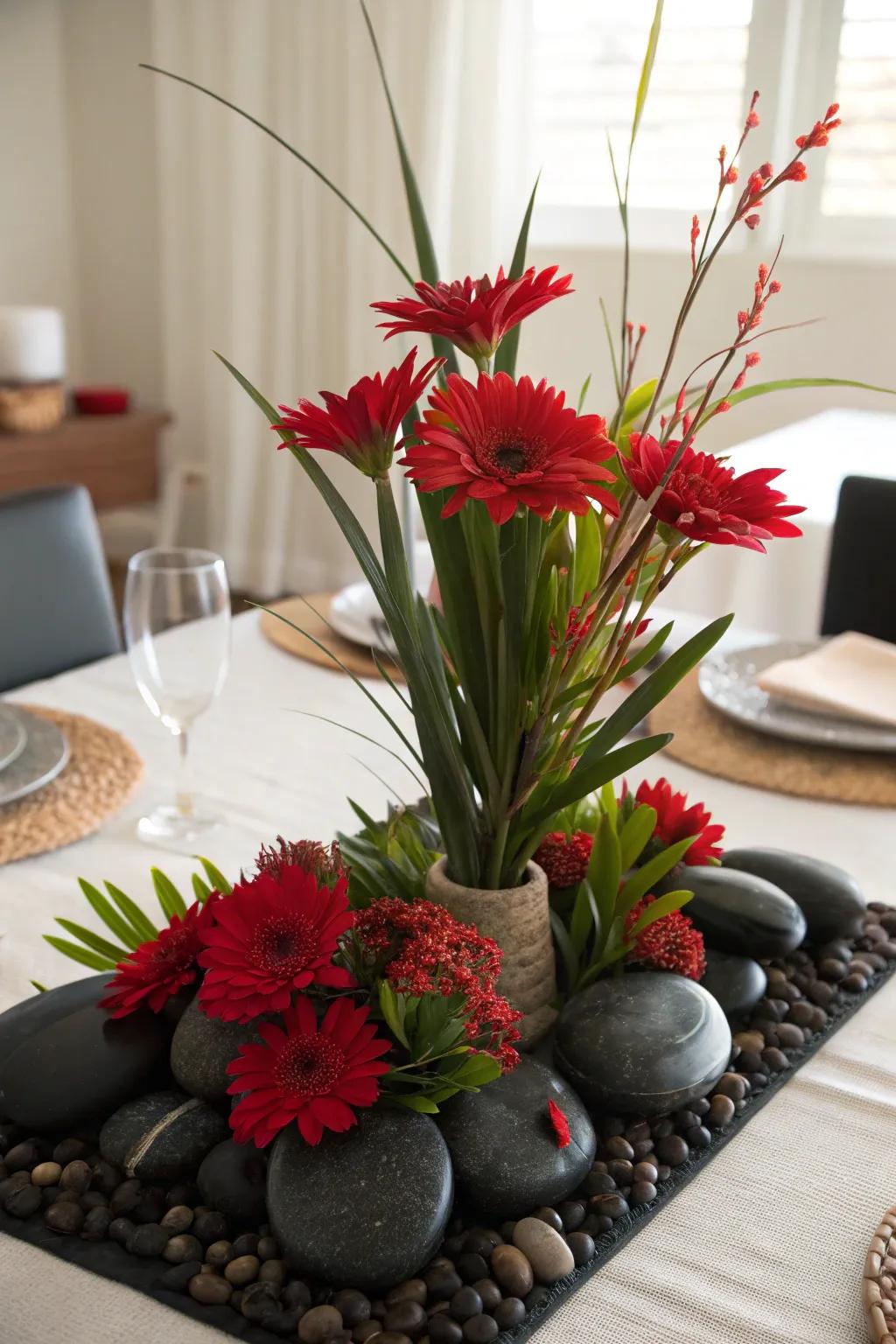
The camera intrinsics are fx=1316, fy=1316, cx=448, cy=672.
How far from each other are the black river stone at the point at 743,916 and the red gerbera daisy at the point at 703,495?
308 mm

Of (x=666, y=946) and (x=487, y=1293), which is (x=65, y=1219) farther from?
(x=666, y=946)

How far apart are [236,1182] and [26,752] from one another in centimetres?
58

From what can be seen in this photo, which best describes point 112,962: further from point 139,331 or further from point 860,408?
point 139,331

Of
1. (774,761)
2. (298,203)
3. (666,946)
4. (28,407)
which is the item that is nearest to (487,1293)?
(666,946)

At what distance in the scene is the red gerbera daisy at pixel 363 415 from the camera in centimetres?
54

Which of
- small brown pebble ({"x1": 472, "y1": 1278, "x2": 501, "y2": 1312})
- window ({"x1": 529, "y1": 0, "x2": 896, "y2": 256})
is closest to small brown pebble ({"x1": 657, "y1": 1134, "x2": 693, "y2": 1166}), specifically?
small brown pebble ({"x1": 472, "y1": 1278, "x2": 501, "y2": 1312})

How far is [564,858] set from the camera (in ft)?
2.48

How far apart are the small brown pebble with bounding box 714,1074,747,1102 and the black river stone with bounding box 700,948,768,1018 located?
0.05 metres

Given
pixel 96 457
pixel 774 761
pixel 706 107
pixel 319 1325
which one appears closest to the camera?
pixel 319 1325

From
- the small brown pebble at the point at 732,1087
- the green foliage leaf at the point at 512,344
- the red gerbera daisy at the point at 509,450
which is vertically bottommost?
the small brown pebble at the point at 732,1087

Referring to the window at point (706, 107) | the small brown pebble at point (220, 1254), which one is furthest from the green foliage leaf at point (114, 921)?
the window at point (706, 107)

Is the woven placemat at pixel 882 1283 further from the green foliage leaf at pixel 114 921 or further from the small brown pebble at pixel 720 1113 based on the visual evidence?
the green foliage leaf at pixel 114 921

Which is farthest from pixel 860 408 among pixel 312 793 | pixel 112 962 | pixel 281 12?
pixel 112 962

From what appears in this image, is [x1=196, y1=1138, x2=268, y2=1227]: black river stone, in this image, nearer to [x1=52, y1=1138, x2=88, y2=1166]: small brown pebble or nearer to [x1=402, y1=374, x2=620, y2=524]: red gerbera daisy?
[x1=52, y1=1138, x2=88, y2=1166]: small brown pebble
